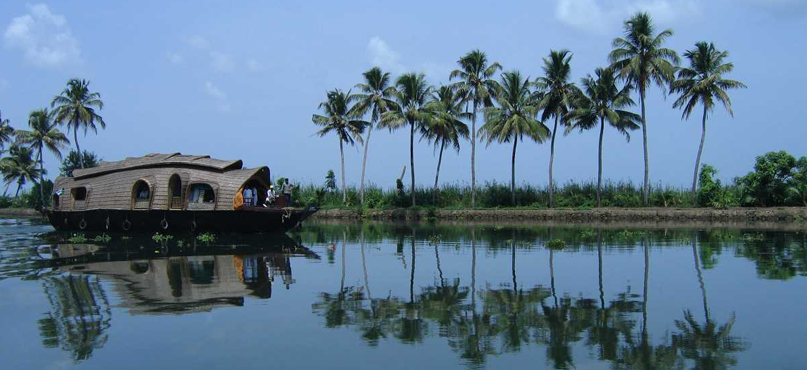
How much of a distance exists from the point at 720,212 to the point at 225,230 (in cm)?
2289

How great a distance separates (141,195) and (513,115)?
20.3m

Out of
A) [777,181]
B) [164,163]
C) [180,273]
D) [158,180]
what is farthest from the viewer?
[777,181]

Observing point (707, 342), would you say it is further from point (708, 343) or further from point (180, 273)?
point (180, 273)

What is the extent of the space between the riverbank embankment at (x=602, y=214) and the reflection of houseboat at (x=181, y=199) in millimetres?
14135

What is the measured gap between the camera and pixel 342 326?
335 inches

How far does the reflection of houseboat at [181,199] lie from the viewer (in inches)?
941

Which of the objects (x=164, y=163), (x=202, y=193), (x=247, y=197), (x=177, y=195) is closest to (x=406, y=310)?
(x=247, y=197)

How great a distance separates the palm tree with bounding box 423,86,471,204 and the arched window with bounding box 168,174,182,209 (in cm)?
1654

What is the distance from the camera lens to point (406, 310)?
31.1 feet

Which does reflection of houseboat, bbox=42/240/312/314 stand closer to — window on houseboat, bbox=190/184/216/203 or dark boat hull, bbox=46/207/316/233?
dark boat hull, bbox=46/207/316/233

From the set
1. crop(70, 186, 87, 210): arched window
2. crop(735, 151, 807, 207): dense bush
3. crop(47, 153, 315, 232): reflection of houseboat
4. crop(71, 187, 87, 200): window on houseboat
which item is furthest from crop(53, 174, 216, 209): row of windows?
crop(735, 151, 807, 207): dense bush

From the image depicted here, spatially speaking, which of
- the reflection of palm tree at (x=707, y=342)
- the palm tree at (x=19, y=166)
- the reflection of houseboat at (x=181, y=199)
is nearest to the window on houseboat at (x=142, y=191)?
the reflection of houseboat at (x=181, y=199)

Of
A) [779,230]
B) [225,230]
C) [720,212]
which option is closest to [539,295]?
[225,230]

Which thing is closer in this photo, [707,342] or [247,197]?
[707,342]
